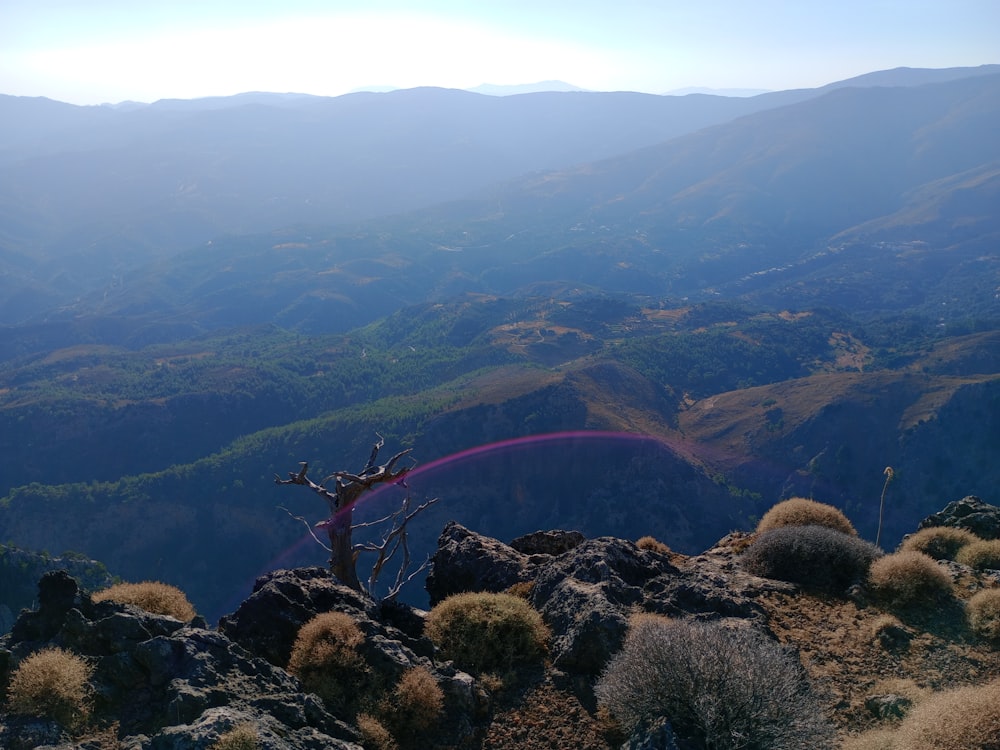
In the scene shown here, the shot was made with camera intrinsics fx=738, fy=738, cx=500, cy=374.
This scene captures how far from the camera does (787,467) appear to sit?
84.2m

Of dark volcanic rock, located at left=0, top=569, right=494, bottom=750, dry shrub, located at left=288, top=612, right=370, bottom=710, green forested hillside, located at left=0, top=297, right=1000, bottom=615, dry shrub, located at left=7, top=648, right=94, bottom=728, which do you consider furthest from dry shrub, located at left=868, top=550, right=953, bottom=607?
green forested hillside, located at left=0, top=297, right=1000, bottom=615

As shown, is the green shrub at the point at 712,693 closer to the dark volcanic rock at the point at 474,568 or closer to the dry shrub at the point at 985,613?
the dry shrub at the point at 985,613

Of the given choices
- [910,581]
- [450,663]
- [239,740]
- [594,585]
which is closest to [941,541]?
[910,581]

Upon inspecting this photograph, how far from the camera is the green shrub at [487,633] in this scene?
9711mm

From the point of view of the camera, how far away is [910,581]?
1120cm

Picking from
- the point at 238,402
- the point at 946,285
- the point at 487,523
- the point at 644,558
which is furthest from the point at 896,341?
the point at 644,558

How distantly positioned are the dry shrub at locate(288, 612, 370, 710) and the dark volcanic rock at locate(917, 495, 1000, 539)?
12.1m

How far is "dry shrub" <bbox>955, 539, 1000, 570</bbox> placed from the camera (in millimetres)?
12453

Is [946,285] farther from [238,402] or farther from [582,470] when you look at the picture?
[238,402]

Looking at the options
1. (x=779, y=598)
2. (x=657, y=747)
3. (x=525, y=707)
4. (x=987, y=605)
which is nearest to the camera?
(x=657, y=747)

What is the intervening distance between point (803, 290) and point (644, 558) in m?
204

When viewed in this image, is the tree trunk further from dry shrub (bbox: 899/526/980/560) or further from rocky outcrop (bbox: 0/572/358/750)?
dry shrub (bbox: 899/526/980/560)

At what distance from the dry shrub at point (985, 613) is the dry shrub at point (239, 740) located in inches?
366

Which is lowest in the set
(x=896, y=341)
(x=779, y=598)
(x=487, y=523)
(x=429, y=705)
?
(x=487, y=523)
